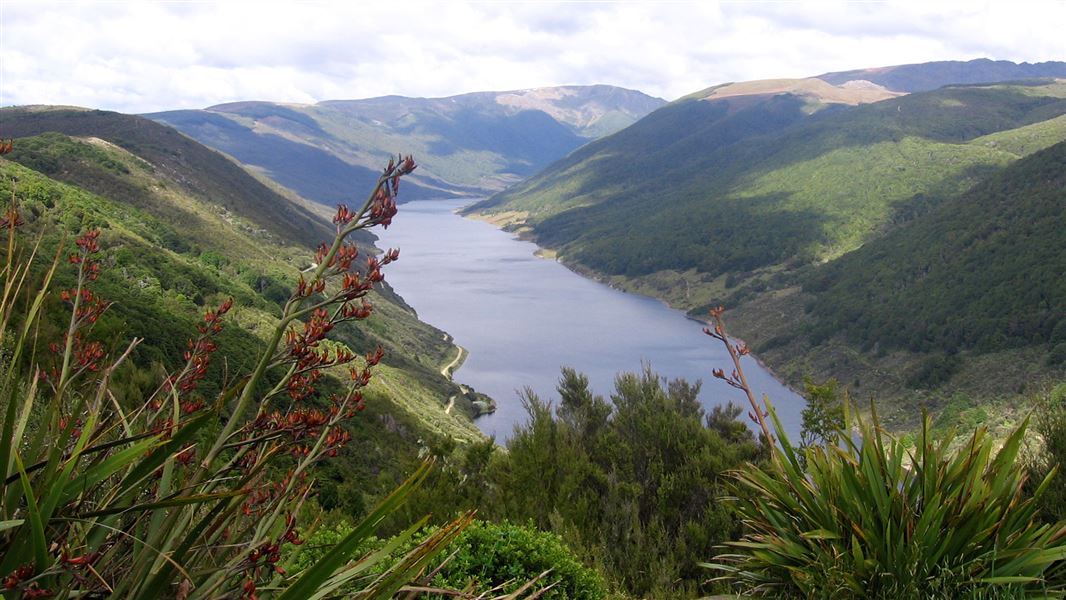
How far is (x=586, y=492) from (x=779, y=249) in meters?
88.3

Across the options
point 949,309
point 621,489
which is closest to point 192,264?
point 621,489

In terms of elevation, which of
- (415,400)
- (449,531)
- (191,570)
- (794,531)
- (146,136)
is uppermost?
(146,136)

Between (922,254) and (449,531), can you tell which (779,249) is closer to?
(922,254)

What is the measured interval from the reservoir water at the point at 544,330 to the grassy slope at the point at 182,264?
5.02m

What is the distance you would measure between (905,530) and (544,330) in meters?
68.4

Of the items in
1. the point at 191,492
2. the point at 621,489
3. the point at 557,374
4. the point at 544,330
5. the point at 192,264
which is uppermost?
the point at 191,492

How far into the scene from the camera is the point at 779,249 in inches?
3698

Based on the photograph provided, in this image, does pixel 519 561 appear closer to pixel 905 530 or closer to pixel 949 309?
pixel 905 530

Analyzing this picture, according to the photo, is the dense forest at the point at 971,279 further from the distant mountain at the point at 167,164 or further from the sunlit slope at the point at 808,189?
the distant mountain at the point at 167,164

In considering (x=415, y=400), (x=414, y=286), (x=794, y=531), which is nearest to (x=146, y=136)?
(x=414, y=286)

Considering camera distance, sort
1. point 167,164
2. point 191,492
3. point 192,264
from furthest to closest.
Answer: point 167,164
point 192,264
point 191,492

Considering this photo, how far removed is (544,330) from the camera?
73312mm

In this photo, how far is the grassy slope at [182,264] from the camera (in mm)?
28603

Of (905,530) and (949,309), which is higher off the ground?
(905,530)
